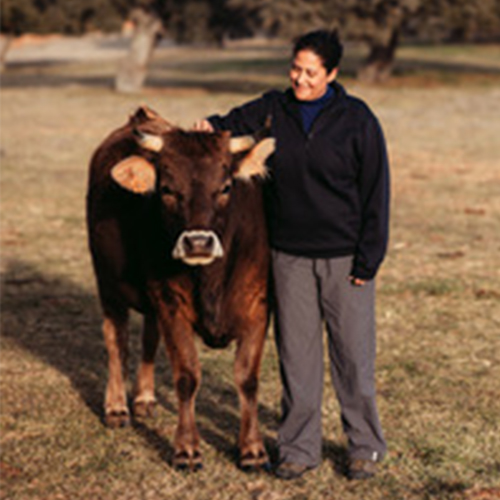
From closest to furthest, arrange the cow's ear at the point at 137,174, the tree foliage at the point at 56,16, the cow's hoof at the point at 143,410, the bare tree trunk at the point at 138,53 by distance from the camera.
Answer: 1. the cow's ear at the point at 137,174
2. the cow's hoof at the point at 143,410
3. the bare tree trunk at the point at 138,53
4. the tree foliage at the point at 56,16

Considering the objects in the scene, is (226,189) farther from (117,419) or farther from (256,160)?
(117,419)

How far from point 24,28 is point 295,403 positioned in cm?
3999

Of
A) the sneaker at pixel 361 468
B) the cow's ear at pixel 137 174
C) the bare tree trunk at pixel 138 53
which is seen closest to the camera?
the cow's ear at pixel 137 174

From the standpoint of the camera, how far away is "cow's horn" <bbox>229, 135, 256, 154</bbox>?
5.76 meters

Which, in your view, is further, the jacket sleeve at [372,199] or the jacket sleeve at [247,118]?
the jacket sleeve at [247,118]

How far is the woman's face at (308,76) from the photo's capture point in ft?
18.4

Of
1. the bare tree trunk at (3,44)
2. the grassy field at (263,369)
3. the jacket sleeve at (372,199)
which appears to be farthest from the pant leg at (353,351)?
the bare tree trunk at (3,44)

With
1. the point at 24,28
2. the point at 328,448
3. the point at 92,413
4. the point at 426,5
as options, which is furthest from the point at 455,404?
the point at 24,28

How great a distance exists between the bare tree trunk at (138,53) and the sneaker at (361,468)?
1233 inches

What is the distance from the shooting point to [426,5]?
34.3 meters

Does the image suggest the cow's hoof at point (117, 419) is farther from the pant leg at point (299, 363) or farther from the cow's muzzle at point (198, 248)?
the cow's muzzle at point (198, 248)

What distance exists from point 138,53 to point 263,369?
99.2ft

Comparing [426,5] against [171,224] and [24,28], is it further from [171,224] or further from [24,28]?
[171,224]

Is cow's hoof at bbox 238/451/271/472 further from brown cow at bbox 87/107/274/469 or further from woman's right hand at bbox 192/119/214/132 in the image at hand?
woman's right hand at bbox 192/119/214/132
